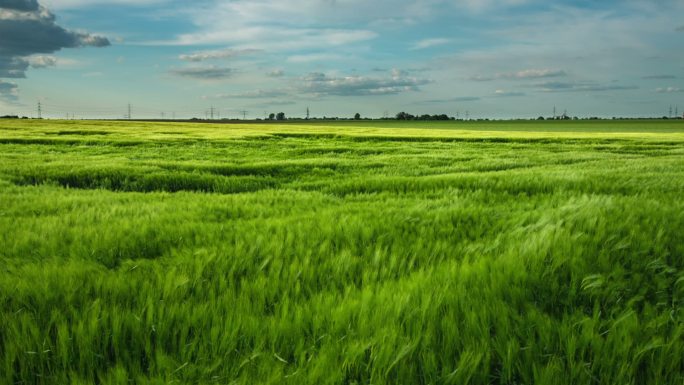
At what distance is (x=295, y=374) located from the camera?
142cm

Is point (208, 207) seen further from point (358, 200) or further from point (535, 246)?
point (535, 246)

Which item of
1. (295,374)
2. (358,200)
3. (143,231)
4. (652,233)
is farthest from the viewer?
(358,200)

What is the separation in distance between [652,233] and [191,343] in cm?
340

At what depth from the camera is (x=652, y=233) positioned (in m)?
3.22

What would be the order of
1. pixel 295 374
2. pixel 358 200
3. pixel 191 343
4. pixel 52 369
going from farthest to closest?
pixel 358 200, pixel 191 343, pixel 52 369, pixel 295 374

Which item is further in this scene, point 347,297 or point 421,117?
point 421,117

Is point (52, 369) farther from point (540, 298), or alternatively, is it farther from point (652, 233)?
point (652, 233)

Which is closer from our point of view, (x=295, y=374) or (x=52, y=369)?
(x=295, y=374)

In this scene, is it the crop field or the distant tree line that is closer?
the crop field

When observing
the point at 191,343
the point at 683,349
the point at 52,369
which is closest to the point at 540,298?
the point at 683,349

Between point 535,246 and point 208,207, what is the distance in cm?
348

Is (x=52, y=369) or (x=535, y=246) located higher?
(x=535, y=246)

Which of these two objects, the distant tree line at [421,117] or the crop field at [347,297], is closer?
the crop field at [347,297]

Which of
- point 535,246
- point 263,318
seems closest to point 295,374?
point 263,318
